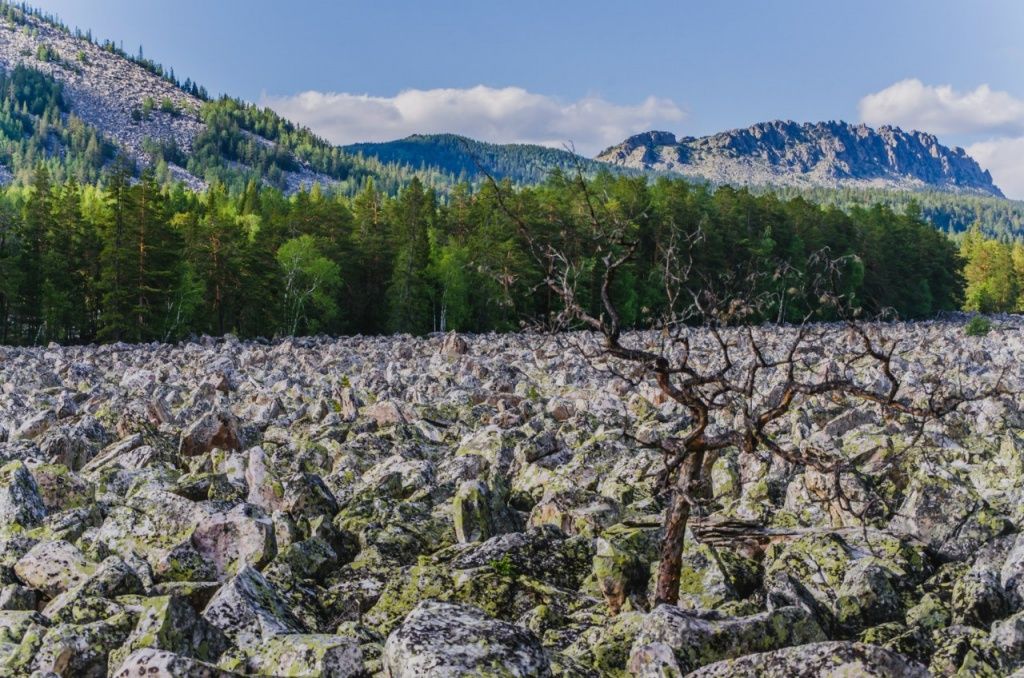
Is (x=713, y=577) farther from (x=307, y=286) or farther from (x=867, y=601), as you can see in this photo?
(x=307, y=286)

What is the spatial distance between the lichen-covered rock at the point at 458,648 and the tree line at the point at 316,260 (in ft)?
108

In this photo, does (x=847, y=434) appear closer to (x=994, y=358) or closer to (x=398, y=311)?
(x=994, y=358)

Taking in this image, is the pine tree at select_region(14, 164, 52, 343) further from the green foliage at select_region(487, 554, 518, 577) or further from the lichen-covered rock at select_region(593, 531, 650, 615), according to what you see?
the lichen-covered rock at select_region(593, 531, 650, 615)

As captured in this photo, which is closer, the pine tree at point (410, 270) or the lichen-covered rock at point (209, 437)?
the lichen-covered rock at point (209, 437)

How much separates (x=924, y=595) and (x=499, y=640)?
127 inches

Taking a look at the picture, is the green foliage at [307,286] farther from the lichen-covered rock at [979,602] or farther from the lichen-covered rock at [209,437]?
the lichen-covered rock at [979,602]

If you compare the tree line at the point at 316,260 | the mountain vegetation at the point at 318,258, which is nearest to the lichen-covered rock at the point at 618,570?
the mountain vegetation at the point at 318,258

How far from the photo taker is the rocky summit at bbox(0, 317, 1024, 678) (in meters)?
5.02

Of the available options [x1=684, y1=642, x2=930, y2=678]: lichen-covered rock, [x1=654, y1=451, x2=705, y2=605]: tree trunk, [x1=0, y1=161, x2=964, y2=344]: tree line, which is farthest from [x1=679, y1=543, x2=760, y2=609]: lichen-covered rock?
[x1=0, y1=161, x2=964, y2=344]: tree line

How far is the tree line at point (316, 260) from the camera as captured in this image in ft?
174

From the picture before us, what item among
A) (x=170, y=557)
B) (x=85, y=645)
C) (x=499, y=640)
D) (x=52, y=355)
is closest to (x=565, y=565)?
(x=499, y=640)

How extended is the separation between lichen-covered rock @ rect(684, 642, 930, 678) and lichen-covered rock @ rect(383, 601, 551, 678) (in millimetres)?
867

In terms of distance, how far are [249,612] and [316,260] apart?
5826 cm

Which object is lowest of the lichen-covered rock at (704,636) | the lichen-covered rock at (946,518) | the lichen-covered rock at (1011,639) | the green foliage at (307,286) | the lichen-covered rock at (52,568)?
the lichen-covered rock at (52,568)
